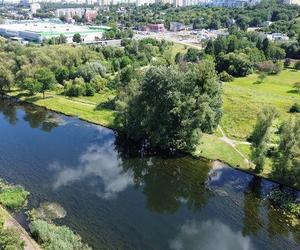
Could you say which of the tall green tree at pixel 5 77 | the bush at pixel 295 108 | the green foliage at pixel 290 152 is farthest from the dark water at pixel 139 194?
the bush at pixel 295 108

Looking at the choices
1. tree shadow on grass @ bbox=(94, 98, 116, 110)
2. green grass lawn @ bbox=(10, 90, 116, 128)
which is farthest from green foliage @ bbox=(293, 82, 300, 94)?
green grass lawn @ bbox=(10, 90, 116, 128)

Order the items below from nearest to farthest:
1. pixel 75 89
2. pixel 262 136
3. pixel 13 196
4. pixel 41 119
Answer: pixel 13 196 → pixel 262 136 → pixel 41 119 → pixel 75 89

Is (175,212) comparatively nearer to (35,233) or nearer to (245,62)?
(35,233)

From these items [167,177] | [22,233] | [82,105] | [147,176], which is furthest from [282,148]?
[82,105]

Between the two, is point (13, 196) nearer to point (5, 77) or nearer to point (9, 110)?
point (9, 110)

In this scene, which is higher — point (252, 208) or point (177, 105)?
point (177, 105)

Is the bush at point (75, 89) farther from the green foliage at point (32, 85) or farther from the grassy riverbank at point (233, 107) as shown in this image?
the green foliage at point (32, 85)

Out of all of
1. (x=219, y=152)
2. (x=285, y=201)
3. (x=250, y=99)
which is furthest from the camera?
(x=250, y=99)
